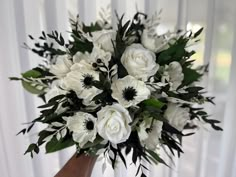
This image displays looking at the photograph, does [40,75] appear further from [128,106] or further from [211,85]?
[211,85]

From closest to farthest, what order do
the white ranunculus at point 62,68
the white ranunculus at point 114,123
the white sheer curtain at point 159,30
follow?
1. the white ranunculus at point 114,123
2. the white ranunculus at point 62,68
3. the white sheer curtain at point 159,30

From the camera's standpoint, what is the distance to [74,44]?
2.67ft

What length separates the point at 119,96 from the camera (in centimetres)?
70

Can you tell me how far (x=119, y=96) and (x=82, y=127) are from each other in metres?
0.11

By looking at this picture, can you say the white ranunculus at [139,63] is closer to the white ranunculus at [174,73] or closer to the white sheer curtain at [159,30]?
the white ranunculus at [174,73]

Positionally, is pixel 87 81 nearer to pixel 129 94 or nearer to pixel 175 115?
pixel 129 94

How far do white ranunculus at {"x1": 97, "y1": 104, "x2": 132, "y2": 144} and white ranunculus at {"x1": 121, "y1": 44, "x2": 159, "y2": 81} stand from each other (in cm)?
9

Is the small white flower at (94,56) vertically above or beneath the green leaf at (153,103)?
above

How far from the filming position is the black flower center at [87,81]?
0.71 metres

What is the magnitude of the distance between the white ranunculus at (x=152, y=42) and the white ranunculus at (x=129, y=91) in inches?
4.6

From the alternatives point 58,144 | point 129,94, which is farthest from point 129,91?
point 58,144

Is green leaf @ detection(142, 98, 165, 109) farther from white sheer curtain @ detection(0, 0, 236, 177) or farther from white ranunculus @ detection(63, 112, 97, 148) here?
white sheer curtain @ detection(0, 0, 236, 177)

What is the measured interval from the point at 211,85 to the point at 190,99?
50cm

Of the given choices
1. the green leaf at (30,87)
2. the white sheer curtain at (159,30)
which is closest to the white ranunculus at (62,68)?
the green leaf at (30,87)
